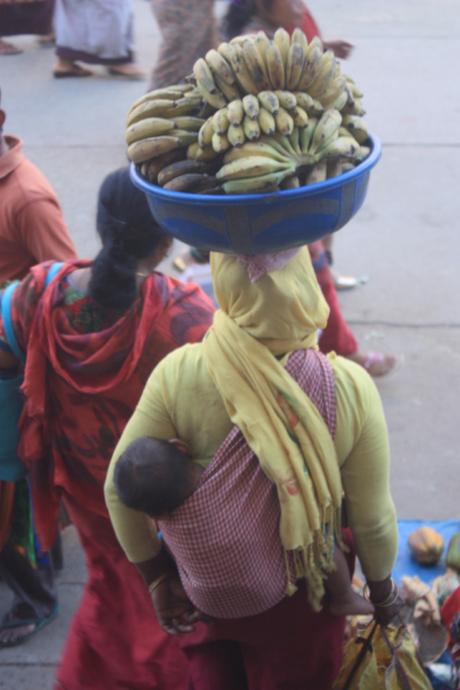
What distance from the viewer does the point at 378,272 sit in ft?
17.1

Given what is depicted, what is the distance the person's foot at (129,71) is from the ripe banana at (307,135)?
7.28m

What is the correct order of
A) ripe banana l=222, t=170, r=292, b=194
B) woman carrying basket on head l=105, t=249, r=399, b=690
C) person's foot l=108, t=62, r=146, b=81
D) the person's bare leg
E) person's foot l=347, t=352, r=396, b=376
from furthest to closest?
person's foot l=108, t=62, r=146, b=81, person's foot l=347, t=352, r=396, b=376, the person's bare leg, woman carrying basket on head l=105, t=249, r=399, b=690, ripe banana l=222, t=170, r=292, b=194

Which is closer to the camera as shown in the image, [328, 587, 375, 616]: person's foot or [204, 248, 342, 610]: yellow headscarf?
[204, 248, 342, 610]: yellow headscarf

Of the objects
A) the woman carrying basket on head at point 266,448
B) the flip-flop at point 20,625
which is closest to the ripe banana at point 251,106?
the woman carrying basket on head at point 266,448

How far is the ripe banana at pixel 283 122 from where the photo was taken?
1.49 m

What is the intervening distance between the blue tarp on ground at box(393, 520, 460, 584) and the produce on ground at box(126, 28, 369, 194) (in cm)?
190

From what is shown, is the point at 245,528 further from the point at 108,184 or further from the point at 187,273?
the point at 187,273

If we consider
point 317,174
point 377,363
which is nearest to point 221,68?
point 317,174

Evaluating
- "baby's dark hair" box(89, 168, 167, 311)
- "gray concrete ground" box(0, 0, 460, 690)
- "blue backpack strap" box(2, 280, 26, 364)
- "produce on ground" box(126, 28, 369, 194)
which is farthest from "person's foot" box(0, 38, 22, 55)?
"produce on ground" box(126, 28, 369, 194)

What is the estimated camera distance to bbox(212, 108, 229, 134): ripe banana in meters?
1.51

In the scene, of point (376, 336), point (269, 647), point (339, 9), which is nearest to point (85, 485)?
point (269, 647)

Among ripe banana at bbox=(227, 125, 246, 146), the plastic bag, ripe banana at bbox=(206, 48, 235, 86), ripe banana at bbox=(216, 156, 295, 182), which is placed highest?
ripe banana at bbox=(206, 48, 235, 86)

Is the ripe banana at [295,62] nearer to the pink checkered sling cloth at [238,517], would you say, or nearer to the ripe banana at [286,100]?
the ripe banana at [286,100]

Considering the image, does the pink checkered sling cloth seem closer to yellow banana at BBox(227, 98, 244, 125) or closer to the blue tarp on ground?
yellow banana at BBox(227, 98, 244, 125)
